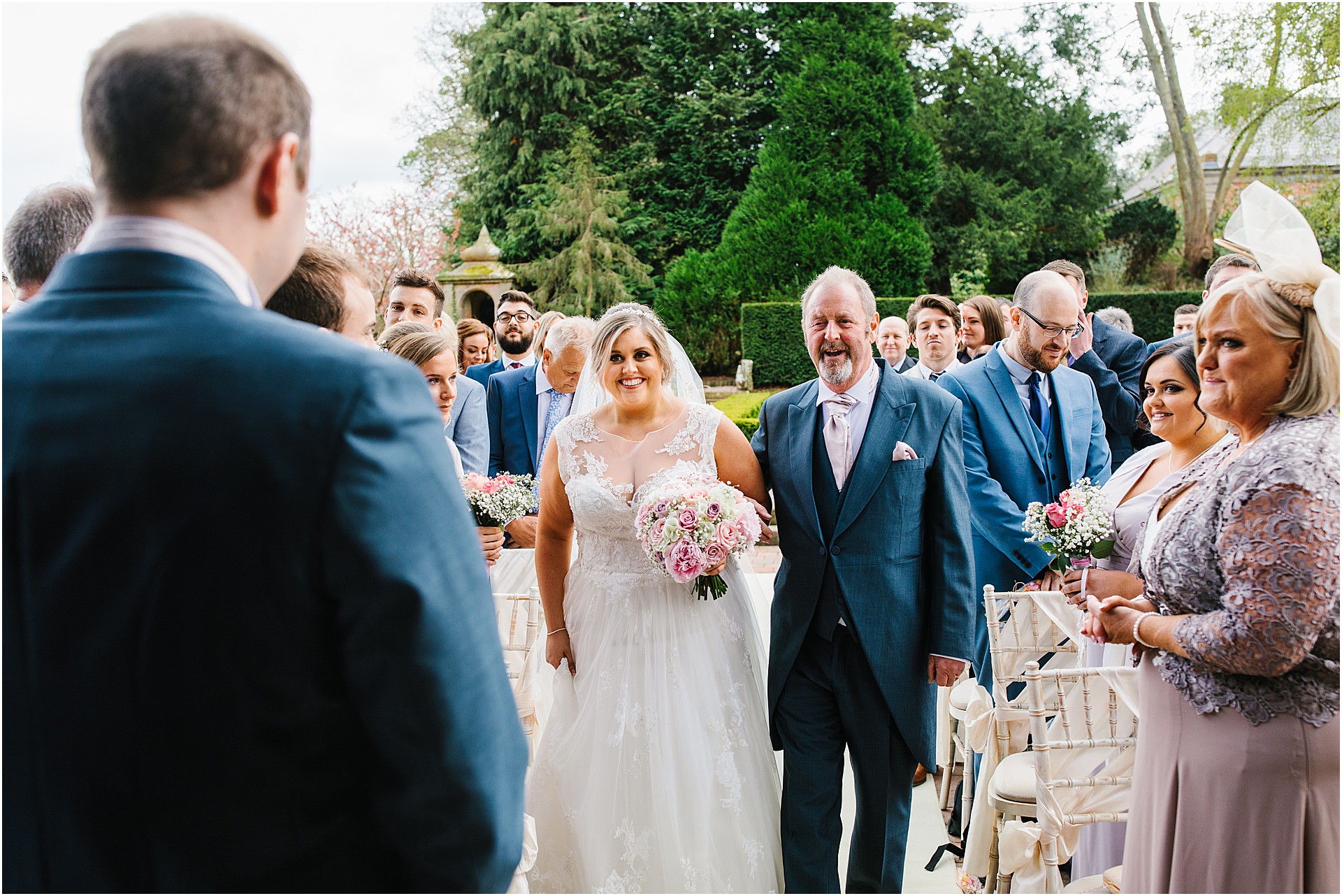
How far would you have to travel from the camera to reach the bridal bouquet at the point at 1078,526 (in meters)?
3.47

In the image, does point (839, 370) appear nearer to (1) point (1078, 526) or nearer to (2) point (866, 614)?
(2) point (866, 614)

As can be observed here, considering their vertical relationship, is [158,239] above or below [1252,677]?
above

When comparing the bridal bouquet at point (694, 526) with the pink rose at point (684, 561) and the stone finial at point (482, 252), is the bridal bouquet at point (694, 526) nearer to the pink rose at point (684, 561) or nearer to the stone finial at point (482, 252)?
the pink rose at point (684, 561)

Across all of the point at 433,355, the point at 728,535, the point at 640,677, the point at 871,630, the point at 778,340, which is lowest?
the point at 640,677

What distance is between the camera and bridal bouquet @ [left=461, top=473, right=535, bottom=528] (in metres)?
3.73

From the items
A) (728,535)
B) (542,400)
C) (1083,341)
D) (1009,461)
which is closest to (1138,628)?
(728,535)

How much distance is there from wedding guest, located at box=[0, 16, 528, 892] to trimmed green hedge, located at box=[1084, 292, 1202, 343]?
66.4 feet

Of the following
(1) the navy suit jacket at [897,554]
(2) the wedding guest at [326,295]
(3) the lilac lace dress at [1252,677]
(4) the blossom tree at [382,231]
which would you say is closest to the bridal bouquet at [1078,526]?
(1) the navy suit jacket at [897,554]

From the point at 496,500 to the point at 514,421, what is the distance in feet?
7.24

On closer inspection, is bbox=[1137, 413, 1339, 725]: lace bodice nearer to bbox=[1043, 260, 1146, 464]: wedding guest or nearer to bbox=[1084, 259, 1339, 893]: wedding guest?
bbox=[1084, 259, 1339, 893]: wedding guest

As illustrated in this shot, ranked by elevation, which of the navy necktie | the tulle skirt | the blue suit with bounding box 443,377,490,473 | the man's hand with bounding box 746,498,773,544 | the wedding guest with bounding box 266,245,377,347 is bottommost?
the tulle skirt

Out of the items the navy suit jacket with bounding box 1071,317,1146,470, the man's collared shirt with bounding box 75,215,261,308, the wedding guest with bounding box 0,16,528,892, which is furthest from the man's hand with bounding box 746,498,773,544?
the navy suit jacket with bounding box 1071,317,1146,470

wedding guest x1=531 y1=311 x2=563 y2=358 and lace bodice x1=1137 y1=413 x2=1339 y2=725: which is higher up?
wedding guest x1=531 y1=311 x2=563 y2=358

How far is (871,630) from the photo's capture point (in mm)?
3396
